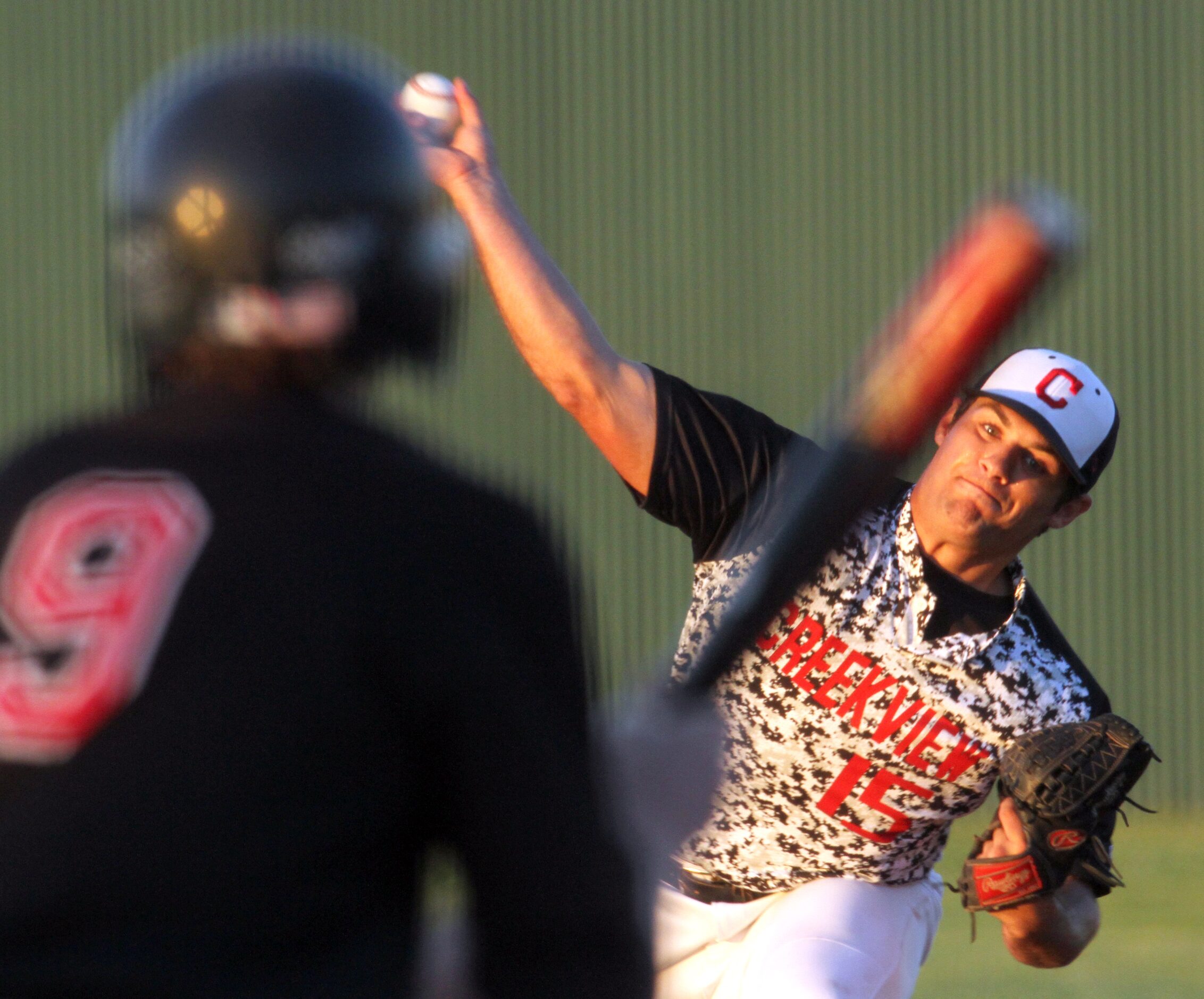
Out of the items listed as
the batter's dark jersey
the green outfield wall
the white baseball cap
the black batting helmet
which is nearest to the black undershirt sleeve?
the white baseball cap

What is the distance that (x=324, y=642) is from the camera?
48.9 inches

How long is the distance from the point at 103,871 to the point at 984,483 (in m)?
2.78

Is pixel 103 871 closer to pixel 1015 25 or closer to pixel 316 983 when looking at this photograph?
pixel 316 983

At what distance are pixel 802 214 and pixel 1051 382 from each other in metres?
5.69

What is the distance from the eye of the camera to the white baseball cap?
148 inches

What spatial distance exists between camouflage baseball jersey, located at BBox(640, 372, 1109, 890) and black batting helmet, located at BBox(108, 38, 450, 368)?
2165 millimetres

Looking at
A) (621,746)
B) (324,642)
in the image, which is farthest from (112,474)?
(621,746)

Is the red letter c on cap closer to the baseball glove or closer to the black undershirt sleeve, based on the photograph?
the black undershirt sleeve

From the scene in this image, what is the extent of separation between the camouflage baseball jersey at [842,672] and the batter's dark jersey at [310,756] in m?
2.27

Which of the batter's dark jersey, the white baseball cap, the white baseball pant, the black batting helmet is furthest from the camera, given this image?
the white baseball cap

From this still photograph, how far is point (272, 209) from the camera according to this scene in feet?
4.45

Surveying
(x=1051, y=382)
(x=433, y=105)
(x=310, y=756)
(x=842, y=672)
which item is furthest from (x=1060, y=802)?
(x=310, y=756)

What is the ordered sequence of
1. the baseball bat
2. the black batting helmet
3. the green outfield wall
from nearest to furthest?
the black batting helmet < the baseball bat < the green outfield wall

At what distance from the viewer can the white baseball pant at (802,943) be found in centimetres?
353
